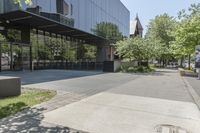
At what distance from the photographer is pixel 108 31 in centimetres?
3831

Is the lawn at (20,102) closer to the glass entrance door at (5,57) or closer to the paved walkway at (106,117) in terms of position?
the paved walkway at (106,117)

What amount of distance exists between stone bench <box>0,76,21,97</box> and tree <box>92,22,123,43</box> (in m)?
24.3

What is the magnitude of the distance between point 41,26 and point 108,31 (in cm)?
1797

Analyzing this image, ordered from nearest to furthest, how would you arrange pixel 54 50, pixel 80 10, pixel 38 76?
pixel 38 76 < pixel 54 50 < pixel 80 10

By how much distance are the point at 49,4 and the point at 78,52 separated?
33.5 ft

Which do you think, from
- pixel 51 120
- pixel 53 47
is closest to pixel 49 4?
pixel 53 47

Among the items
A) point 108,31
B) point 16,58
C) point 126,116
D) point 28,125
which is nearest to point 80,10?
point 108,31

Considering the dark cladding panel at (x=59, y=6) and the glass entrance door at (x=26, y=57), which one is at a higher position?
the dark cladding panel at (x=59, y=6)

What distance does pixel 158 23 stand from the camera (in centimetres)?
5656

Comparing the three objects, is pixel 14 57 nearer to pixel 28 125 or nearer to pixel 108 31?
pixel 28 125

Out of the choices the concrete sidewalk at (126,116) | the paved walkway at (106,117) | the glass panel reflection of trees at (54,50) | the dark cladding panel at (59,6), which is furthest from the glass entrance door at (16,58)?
the concrete sidewalk at (126,116)

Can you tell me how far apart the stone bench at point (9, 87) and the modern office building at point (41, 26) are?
6056mm

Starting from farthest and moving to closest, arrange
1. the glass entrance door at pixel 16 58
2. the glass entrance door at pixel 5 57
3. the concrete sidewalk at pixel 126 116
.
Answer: the glass entrance door at pixel 16 58 → the glass entrance door at pixel 5 57 → the concrete sidewalk at pixel 126 116

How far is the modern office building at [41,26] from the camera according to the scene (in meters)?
18.5
